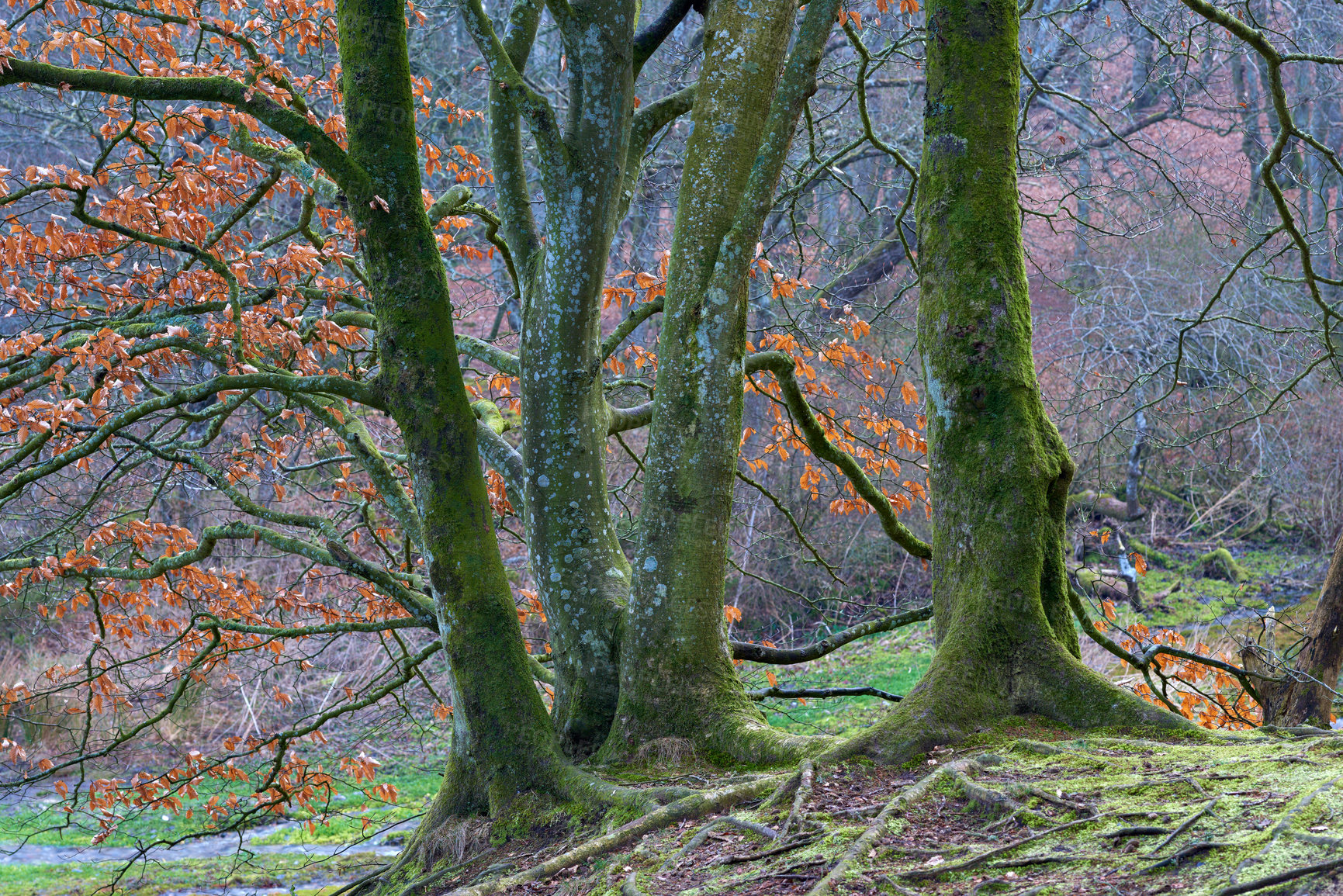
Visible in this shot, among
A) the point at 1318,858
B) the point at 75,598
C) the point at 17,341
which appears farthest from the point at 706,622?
the point at 75,598

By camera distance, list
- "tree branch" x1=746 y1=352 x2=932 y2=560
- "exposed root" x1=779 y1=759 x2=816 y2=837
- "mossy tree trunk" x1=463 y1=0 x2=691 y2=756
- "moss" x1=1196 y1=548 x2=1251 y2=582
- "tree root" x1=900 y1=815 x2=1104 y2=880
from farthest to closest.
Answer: "moss" x1=1196 y1=548 x2=1251 y2=582, "tree branch" x1=746 y1=352 x2=932 y2=560, "mossy tree trunk" x1=463 y1=0 x2=691 y2=756, "exposed root" x1=779 y1=759 x2=816 y2=837, "tree root" x1=900 y1=815 x2=1104 y2=880

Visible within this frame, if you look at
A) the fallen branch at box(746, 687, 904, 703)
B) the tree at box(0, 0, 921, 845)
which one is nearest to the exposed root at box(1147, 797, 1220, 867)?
the tree at box(0, 0, 921, 845)

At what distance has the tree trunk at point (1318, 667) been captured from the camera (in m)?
5.51

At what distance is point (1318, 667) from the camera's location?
5.58 metres

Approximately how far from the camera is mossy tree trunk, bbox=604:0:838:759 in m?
4.16

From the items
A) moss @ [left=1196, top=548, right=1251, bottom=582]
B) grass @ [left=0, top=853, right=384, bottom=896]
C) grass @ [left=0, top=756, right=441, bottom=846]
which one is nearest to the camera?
grass @ [left=0, top=853, right=384, bottom=896]

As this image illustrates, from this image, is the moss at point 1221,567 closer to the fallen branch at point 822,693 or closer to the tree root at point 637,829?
the fallen branch at point 822,693

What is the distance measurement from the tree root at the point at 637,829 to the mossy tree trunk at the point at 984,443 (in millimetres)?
443

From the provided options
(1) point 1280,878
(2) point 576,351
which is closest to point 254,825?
(2) point 576,351

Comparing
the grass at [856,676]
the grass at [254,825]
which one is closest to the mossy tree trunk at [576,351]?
the grass at [254,825]

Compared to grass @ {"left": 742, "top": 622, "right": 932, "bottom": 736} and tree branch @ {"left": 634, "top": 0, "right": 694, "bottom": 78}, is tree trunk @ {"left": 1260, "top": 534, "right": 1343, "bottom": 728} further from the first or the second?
grass @ {"left": 742, "top": 622, "right": 932, "bottom": 736}

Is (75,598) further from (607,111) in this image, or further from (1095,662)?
(1095,662)

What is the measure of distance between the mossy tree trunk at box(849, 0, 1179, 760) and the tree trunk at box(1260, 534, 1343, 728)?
2.91 m

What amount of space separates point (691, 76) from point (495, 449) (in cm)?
1374
